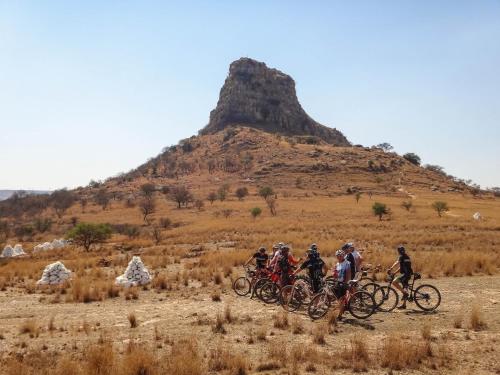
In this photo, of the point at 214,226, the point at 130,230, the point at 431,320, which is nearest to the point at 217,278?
the point at 431,320

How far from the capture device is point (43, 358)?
9.71m

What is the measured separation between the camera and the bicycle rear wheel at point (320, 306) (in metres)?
13.1

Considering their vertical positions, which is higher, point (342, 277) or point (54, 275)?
point (342, 277)

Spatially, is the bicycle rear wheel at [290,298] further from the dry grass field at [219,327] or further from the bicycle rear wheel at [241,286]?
the bicycle rear wheel at [241,286]

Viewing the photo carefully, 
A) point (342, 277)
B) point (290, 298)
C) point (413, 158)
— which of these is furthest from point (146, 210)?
point (413, 158)

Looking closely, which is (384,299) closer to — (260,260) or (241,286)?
(260,260)

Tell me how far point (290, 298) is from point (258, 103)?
474 ft

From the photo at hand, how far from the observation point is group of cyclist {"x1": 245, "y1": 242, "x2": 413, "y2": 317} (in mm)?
13273

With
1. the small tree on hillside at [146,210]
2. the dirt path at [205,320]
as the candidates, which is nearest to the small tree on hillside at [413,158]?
the small tree on hillside at [146,210]

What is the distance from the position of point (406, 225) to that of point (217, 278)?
94.0 ft

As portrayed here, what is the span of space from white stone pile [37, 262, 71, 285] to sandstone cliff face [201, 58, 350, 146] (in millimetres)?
130543

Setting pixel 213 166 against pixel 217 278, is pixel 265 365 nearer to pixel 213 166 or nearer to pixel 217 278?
pixel 217 278

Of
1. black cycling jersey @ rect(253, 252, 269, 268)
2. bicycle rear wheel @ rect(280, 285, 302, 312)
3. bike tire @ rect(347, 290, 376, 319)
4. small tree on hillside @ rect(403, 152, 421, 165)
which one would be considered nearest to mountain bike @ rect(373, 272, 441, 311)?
bike tire @ rect(347, 290, 376, 319)

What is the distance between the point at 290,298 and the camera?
14406 millimetres
